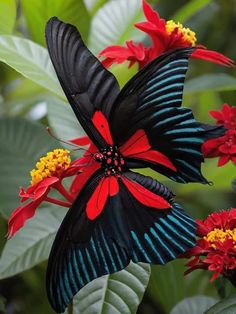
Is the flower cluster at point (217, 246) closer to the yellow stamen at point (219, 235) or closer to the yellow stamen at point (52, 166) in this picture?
the yellow stamen at point (219, 235)

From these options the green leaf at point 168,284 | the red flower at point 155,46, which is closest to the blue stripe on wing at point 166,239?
the red flower at point 155,46

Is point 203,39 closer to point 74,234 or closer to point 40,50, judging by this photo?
point 40,50

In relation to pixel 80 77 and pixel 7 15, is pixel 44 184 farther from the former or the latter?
pixel 7 15

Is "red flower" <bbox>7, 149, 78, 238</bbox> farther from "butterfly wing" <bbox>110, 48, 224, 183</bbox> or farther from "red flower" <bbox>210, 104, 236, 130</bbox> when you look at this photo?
"red flower" <bbox>210, 104, 236, 130</bbox>

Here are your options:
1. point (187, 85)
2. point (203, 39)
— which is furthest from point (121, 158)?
point (203, 39)

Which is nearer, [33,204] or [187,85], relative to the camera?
[33,204]

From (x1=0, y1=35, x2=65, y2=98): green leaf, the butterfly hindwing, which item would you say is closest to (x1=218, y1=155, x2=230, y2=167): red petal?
the butterfly hindwing

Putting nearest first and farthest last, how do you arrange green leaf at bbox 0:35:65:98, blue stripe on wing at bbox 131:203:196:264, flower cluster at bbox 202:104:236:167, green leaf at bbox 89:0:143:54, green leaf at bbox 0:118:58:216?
1. blue stripe on wing at bbox 131:203:196:264
2. flower cluster at bbox 202:104:236:167
3. green leaf at bbox 0:35:65:98
4. green leaf at bbox 0:118:58:216
5. green leaf at bbox 89:0:143:54

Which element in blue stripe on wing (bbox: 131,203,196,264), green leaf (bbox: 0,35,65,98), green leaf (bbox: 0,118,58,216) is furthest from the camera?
green leaf (bbox: 0,118,58,216)
